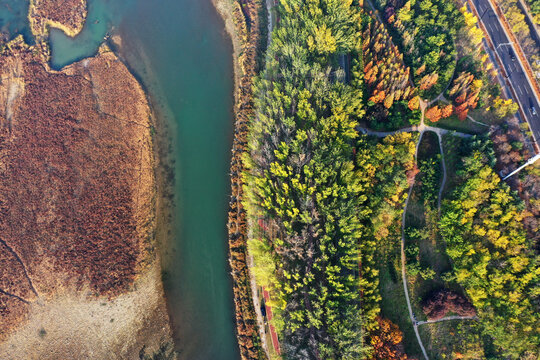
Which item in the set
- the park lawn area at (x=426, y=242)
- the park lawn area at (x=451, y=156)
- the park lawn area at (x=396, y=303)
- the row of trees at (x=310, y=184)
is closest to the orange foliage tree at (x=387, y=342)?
the row of trees at (x=310, y=184)

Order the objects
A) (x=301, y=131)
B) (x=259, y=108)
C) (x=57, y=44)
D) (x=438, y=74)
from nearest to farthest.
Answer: (x=301, y=131) → (x=259, y=108) → (x=438, y=74) → (x=57, y=44)

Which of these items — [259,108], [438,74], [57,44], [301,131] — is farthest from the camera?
[57,44]

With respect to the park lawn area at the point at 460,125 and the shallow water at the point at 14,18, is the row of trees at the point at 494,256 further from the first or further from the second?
the shallow water at the point at 14,18

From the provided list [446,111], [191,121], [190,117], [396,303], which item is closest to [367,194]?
[396,303]

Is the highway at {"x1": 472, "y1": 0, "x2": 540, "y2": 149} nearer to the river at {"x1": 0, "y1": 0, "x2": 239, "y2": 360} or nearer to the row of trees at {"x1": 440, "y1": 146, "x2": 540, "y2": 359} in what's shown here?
→ the row of trees at {"x1": 440, "y1": 146, "x2": 540, "y2": 359}

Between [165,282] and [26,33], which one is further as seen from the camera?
[26,33]

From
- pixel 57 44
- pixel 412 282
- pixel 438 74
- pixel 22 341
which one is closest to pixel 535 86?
pixel 438 74

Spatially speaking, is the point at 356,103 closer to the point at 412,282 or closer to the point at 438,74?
the point at 438,74

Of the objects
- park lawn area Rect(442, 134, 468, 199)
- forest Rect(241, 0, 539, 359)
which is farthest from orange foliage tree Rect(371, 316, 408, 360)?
park lawn area Rect(442, 134, 468, 199)
